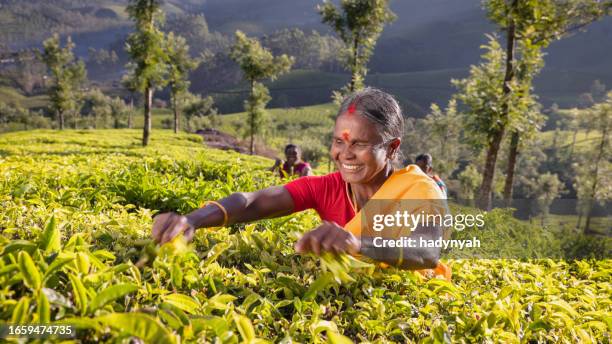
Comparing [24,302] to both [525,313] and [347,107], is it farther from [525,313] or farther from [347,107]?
[525,313]

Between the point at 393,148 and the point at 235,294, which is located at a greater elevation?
the point at 393,148

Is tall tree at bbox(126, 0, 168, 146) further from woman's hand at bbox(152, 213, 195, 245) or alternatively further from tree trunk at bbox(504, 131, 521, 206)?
woman's hand at bbox(152, 213, 195, 245)

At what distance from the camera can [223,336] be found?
4.44 ft

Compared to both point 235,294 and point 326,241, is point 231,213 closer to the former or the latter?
point 235,294

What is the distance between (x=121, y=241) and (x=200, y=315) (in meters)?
1.01

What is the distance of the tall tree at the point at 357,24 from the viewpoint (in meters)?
24.6

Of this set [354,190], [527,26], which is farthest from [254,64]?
[354,190]

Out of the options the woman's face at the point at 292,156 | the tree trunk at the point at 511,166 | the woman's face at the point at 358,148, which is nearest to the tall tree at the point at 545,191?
the tree trunk at the point at 511,166

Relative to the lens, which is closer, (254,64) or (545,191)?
(254,64)

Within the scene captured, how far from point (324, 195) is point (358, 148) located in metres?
0.73

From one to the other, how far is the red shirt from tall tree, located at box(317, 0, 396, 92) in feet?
72.1

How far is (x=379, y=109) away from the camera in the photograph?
274cm

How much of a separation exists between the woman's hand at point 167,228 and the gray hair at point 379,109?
1379 mm

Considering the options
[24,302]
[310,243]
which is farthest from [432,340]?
[24,302]
